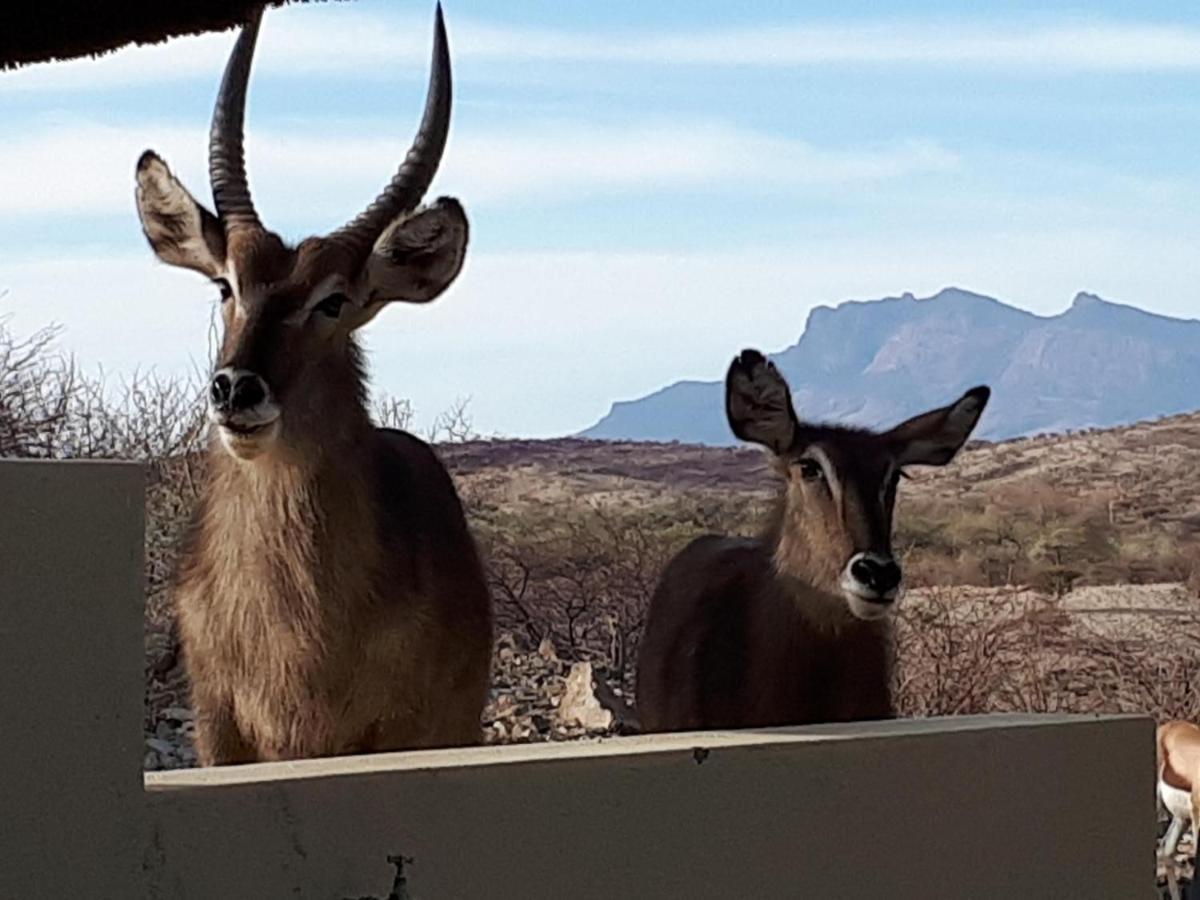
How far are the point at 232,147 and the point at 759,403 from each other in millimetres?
2112

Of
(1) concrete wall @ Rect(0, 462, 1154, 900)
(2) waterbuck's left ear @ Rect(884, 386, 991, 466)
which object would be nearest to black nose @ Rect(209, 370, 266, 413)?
(1) concrete wall @ Rect(0, 462, 1154, 900)

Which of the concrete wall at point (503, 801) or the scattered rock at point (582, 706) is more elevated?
the concrete wall at point (503, 801)

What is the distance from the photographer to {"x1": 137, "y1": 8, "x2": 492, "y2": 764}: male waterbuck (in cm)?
643

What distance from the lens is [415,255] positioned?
7027mm

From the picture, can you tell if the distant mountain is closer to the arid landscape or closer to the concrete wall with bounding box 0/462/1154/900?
the arid landscape

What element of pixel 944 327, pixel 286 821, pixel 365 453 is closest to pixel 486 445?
pixel 365 453

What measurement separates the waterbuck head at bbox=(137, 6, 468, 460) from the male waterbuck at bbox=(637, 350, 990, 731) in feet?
5.05

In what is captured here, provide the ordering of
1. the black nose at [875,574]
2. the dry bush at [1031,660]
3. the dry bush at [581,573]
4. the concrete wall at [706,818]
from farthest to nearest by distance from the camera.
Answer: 1. the dry bush at [581,573]
2. the dry bush at [1031,660]
3. the black nose at [875,574]
4. the concrete wall at [706,818]

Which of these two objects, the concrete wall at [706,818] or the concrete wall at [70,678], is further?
the concrete wall at [706,818]

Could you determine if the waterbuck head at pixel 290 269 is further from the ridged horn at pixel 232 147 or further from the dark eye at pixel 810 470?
the dark eye at pixel 810 470

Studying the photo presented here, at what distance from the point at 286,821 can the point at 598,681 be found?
25.3ft

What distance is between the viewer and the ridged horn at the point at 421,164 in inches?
278

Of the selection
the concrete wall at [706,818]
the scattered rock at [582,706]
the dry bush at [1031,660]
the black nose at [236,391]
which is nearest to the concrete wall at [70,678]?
the concrete wall at [706,818]

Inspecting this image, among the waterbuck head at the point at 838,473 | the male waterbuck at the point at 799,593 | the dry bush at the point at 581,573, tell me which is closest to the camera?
the waterbuck head at the point at 838,473
